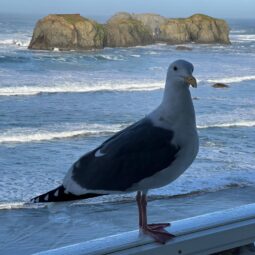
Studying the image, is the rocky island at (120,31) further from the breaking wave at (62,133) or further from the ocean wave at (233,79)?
the breaking wave at (62,133)

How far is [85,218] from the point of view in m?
6.60

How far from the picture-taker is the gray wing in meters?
1.88

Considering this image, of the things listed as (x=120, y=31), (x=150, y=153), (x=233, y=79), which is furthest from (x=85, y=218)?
(x=120, y=31)

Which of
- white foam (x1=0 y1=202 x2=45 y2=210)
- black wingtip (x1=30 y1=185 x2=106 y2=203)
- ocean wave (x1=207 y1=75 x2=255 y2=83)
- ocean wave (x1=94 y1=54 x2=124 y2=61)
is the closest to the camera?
black wingtip (x1=30 y1=185 x2=106 y2=203)

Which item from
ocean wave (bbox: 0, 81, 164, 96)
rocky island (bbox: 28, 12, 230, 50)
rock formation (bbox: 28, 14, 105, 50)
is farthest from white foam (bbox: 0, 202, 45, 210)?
rock formation (bbox: 28, 14, 105, 50)

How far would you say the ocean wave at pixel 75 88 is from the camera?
18.7 meters

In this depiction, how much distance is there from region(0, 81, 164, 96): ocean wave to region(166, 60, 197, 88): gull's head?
1662cm

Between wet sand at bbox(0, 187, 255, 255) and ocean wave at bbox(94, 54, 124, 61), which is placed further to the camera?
ocean wave at bbox(94, 54, 124, 61)

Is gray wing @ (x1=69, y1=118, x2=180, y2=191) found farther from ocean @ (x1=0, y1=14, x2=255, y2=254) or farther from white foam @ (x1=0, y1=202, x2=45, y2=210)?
ocean @ (x1=0, y1=14, x2=255, y2=254)

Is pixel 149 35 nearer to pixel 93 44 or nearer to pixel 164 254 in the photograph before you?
pixel 93 44

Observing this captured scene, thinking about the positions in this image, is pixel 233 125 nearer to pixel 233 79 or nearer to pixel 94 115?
A: pixel 94 115

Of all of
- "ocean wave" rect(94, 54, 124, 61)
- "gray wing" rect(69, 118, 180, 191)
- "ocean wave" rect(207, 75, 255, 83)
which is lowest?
"ocean wave" rect(207, 75, 255, 83)

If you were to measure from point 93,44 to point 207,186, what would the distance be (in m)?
34.6

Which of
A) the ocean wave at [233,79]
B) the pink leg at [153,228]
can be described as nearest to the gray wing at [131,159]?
the pink leg at [153,228]
